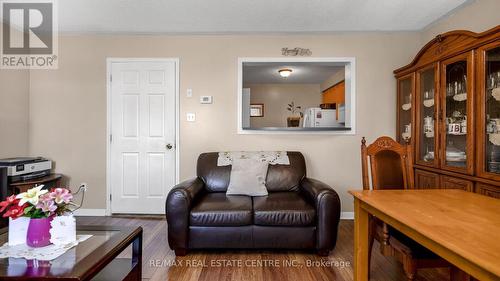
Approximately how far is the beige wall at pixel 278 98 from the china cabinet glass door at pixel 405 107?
11.0ft

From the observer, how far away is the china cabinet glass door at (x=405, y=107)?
318 cm

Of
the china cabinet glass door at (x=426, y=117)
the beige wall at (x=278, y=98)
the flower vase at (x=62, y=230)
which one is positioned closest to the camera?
the flower vase at (x=62, y=230)

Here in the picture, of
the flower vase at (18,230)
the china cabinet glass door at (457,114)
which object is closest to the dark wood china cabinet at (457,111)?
the china cabinet glass door at (457,114)

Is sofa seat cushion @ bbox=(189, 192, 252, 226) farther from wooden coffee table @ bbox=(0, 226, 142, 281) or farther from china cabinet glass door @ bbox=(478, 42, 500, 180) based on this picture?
china cabinet glass door @ bbox=(478, 42, 500, 180)

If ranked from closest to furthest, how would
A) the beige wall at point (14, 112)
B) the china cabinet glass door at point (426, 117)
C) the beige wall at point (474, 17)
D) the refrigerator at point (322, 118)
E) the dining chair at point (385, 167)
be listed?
the dining chair at point (385, 167) < the beige wall at point (474, 17) < the china cabinet glass door at point (426, 117) < the beige wall at point (14, 112) < the refrigerator at point (322, 118)

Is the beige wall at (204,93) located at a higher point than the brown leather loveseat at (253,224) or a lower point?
higher

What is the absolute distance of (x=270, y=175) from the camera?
3.05 metres

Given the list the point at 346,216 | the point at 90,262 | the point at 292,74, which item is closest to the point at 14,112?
the point at 90,262

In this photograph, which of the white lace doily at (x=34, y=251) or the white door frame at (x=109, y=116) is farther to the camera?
the white door frame at (x=109, y=116)

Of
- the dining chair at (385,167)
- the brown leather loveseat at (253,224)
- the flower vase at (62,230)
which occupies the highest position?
the dining chair at (385,167)

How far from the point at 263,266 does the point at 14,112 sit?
3416 mm

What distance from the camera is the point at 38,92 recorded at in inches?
143

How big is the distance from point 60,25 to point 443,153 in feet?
14.4

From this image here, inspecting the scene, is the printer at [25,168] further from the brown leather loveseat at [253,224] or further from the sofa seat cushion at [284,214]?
the sofa seat cushion at [284,214]
